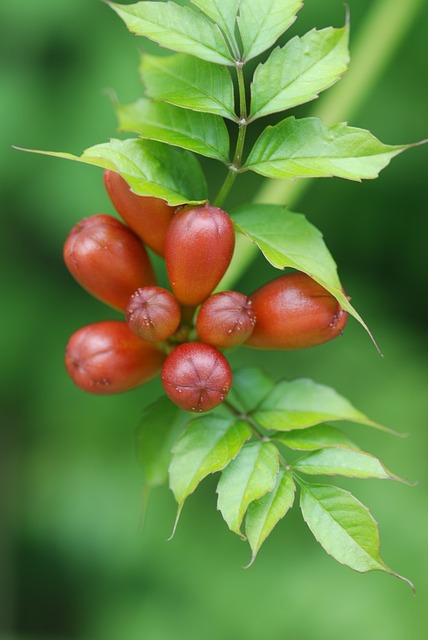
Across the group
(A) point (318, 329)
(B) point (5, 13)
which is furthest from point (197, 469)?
(B) point (5, 13)

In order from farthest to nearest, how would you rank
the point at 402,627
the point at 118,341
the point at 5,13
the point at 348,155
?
the point at 5,13
the point at 402,627
the point at 118,341
the point at 348,155

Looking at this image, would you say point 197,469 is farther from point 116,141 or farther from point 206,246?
point 116,141

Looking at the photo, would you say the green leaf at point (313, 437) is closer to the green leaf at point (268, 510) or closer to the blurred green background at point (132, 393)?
the green leaf at point (268, 510)

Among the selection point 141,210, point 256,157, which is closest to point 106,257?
point 141,210

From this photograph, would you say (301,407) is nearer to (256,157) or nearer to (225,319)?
(225,319)

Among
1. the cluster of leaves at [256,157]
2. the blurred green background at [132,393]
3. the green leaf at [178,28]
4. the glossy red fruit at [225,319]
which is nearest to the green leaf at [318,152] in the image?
the cluster of leaves at [256,157]

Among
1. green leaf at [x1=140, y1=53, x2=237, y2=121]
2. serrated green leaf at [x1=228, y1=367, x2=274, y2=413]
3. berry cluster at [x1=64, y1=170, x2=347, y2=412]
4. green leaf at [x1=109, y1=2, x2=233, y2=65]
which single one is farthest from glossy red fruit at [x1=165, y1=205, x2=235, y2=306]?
serrated green leaf at [x1=228, y1=367, x2=274, y2=413]

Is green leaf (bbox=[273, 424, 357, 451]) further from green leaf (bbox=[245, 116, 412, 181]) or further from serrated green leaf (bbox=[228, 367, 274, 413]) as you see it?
green leaf (bbox=[245, 116, 412, 181])

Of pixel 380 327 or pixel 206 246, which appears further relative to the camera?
pixel 380 327
